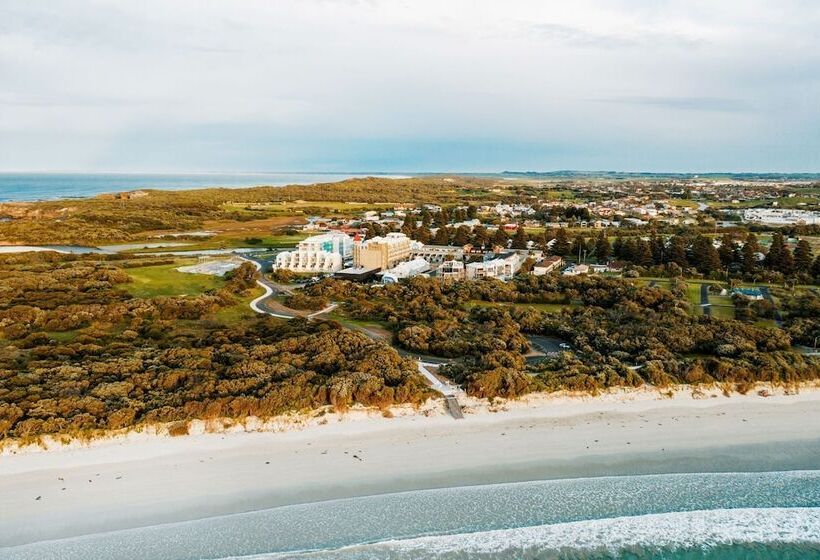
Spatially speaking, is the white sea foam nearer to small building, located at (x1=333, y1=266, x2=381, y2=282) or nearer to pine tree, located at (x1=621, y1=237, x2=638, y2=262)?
small building, located at (x1=333, y1=266, x2=381, y2=282)

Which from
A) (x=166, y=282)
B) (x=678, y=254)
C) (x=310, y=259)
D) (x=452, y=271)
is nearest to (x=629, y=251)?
(x=678, y=254)

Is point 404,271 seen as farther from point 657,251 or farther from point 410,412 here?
point 410,412

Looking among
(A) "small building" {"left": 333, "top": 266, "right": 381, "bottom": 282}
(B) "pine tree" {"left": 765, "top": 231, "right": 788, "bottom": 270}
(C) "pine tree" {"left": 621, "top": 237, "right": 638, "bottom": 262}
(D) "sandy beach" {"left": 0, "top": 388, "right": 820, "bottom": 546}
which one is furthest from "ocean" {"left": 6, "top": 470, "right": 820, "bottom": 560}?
(C) "pine tree" {"left": 621, "top": 237, "right": 638, "bottom": 262}

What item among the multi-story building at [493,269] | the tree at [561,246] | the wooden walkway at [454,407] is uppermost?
the tree at [561,246]

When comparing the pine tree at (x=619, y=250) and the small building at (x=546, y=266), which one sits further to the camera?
the pine tree at (x=619, y=250)

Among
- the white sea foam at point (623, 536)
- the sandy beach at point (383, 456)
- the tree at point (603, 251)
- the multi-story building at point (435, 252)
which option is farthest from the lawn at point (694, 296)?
the multi-story building at point (435, 252)

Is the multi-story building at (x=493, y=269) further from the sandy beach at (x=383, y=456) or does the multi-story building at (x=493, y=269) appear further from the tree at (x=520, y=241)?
the sandy beach at (x=383, y=456)

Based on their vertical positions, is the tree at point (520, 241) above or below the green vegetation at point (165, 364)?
above

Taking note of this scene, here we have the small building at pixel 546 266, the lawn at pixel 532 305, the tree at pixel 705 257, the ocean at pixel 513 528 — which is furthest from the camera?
the small building at pixel 546 266
